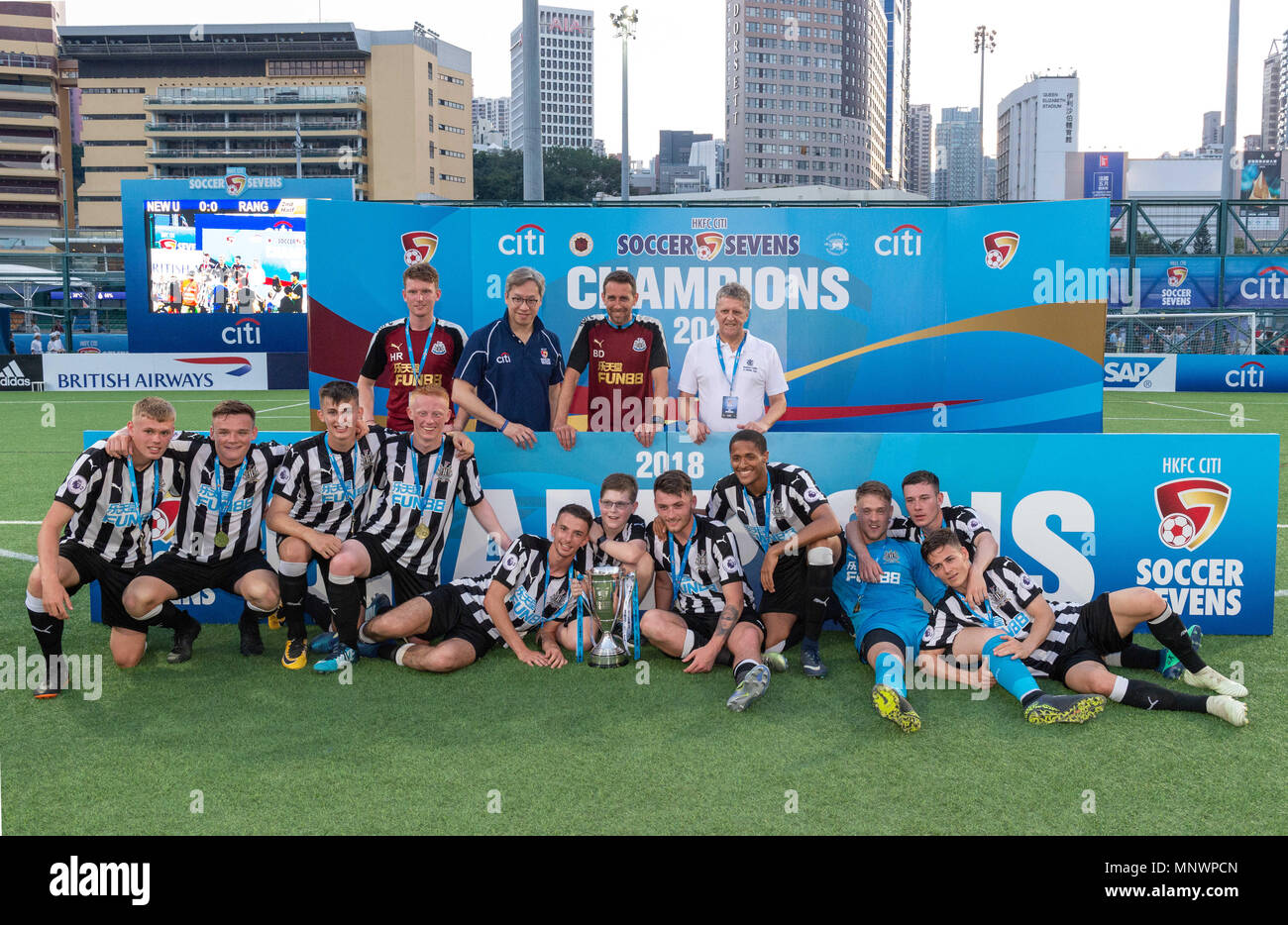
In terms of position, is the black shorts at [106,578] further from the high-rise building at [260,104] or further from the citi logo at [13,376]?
the high-rise building at [260,104]

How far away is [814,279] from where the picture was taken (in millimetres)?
8727

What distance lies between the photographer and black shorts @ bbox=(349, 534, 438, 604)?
17.3ft

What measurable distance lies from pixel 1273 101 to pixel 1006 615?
162 meters

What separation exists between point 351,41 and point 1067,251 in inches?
3161

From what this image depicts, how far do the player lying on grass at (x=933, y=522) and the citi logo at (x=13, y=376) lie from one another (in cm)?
2384

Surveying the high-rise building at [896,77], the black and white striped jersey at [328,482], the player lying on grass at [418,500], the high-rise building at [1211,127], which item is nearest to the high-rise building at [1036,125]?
the high-rise building at [896,77]

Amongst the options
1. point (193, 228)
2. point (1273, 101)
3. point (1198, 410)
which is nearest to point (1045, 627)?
point (1198, 410)

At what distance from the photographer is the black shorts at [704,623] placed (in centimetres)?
512

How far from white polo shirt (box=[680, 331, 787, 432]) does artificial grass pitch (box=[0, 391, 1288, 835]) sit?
79.7 inches

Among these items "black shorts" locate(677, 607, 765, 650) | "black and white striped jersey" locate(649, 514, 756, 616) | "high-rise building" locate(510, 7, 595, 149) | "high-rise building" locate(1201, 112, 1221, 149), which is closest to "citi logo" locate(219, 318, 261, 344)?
"black and white striped jersey" locate(649, 514, 756, 616)

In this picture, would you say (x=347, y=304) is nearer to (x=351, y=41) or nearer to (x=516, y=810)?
(x=516, y=810)

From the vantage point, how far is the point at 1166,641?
4.66 meters
